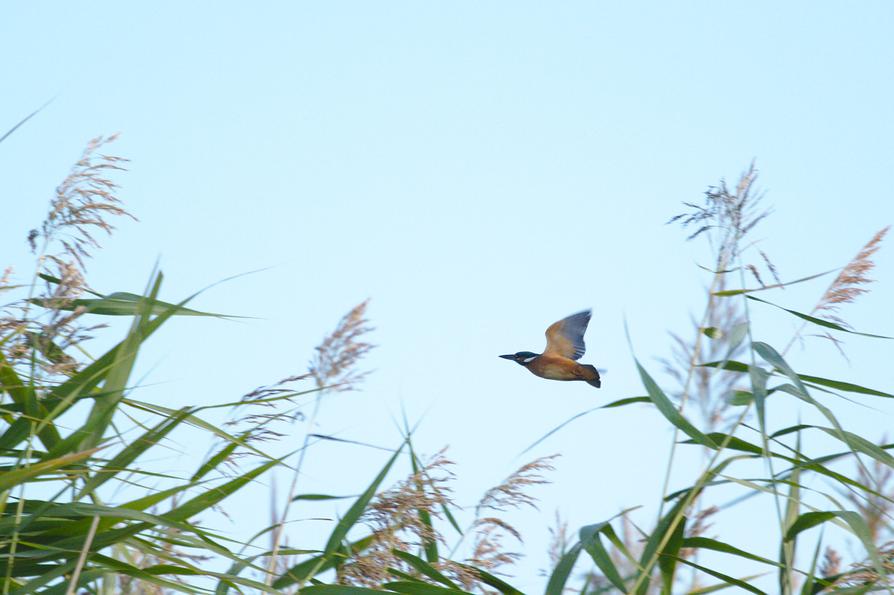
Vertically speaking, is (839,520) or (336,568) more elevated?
(839,520)

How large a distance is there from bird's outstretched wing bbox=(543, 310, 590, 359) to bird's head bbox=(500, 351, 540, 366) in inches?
1.6

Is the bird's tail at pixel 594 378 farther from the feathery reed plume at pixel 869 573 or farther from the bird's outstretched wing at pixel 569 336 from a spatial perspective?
the feathery reed plume at pixel 869 573

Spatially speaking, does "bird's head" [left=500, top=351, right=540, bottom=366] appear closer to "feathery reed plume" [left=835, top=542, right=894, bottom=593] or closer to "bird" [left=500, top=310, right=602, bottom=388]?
"bird" [left=500, top=310, right=602, bottom=388]

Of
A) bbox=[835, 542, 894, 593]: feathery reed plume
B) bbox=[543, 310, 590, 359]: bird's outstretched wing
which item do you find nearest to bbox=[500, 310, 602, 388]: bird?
bbox=[543, 310, 590, 359]: bird's outstretched wing

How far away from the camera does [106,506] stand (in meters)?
1.68

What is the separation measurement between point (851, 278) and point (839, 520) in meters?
0.57

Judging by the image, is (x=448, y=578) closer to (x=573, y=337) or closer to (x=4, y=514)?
(x=4, y=514)

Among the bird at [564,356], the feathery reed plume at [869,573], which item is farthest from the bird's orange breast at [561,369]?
the feathery reed plume at [869,573]

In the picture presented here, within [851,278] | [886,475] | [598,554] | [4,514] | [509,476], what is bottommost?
[4,514]

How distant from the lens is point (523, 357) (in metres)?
3.31

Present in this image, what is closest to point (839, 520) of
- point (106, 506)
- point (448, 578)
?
point (448, 578)

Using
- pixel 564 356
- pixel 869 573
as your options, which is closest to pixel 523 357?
pixel 564 356

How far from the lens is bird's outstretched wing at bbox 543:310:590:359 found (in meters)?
3.33

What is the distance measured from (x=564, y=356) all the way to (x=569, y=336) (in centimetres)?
10
